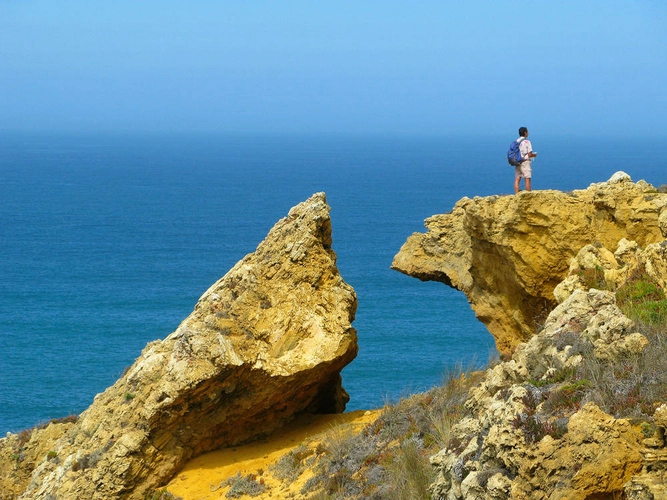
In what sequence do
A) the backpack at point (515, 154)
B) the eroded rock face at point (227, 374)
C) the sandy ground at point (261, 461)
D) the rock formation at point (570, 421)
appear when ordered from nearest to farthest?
the rock formation at point (570, 421)
the sandy ground at point (261, 461)
the eroded rock face at point (227, 374)
the backpack at point (515, 154)

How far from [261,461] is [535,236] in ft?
20.5

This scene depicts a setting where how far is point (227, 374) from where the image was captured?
15.0 meters

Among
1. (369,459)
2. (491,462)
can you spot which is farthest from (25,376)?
(491,462)

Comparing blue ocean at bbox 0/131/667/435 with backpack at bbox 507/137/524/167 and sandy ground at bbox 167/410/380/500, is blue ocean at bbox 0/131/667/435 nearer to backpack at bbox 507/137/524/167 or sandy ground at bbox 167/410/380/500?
sandy ground at bbox 167/410/380/500

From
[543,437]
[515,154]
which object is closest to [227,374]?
[515,154]

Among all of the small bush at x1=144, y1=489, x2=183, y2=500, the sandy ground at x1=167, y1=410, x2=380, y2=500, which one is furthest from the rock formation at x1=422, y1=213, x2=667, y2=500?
the small bush at x1=144, y1=489, x2=183, y2=500

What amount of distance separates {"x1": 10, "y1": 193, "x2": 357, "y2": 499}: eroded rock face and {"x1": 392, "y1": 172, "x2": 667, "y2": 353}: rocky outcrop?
9.66 ft

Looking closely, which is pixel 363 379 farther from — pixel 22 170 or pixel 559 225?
pixel 22 170

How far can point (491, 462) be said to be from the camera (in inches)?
346

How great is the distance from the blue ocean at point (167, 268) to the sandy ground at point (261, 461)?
1.37m

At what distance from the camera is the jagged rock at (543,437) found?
26.0 feet

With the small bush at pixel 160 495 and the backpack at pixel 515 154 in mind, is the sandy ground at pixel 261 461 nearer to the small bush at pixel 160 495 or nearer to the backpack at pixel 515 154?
the small bush at pixel 160 495

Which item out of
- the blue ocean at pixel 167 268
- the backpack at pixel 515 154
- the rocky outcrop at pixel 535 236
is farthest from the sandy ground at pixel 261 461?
the backpack at pixel 515 154

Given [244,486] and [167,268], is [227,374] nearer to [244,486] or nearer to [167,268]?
[244,486]
